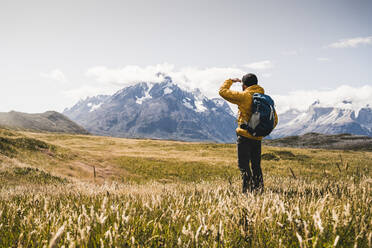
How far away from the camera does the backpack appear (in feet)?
21.0

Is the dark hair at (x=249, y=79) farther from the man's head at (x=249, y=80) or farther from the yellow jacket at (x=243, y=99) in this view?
the yellow jacket at (x=243, y=99)

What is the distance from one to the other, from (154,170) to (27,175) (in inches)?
477

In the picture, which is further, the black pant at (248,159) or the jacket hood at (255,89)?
the jacket hood at (255,89)

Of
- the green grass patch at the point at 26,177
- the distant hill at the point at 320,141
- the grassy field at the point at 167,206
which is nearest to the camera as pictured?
the grassy field at the point at 167,206

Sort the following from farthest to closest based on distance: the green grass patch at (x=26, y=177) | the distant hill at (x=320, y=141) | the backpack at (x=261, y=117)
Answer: the distant hill at (x=320, y=141) < the green grass patch at (x=26, y=177) < the backpack at (x=261, y=117)

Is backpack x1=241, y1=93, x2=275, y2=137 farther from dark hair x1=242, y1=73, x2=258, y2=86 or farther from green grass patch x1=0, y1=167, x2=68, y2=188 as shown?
green grass patch x1=0, y1=167, x2=68, y2=188

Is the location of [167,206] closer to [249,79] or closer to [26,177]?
[249,79]

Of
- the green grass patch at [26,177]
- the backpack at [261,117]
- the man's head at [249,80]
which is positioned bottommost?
the green grass patch at [26,177]

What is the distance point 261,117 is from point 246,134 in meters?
0.70

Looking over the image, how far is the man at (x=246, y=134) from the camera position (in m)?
6.80

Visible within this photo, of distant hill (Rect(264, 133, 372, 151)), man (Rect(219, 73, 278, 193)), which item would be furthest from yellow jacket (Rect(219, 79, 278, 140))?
distant hill (Rect(264, 133, 372, 151))

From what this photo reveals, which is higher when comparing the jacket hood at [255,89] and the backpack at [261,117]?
the jacket hood at [255,89]

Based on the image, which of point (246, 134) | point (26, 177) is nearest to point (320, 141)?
point (246, 134)

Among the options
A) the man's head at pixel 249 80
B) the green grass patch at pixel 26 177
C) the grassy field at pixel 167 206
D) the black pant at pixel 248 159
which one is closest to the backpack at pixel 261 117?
the black pant at pixel 248 159
